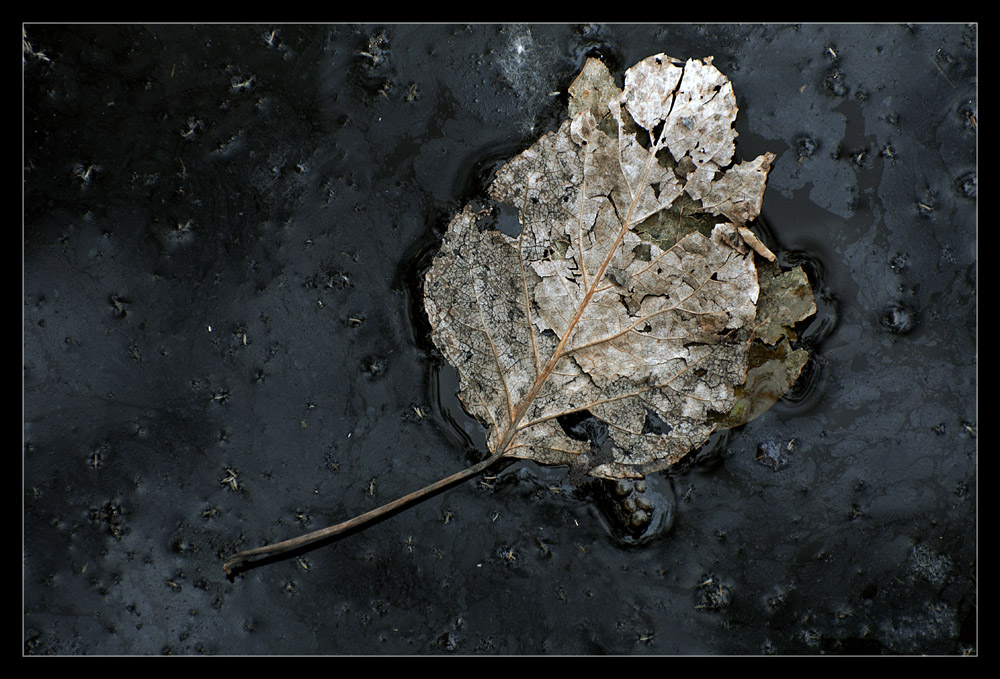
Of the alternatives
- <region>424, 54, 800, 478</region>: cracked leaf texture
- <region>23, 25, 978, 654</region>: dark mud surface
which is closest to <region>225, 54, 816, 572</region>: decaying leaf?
<region>424, 54, 800, 478</region>: cracked leaf texture

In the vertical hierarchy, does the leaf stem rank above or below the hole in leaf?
below

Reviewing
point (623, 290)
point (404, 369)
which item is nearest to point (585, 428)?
point (623, 290)

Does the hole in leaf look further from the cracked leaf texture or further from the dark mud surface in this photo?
the dark mud surface

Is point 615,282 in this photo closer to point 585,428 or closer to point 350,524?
point 585,428

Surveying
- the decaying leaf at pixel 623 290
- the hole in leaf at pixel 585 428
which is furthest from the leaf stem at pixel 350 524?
the hole in leaf at pixel 585 428

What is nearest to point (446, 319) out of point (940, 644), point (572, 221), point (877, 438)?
point (572, 221)

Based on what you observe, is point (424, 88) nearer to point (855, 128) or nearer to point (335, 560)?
point (855, 128)
